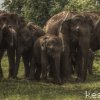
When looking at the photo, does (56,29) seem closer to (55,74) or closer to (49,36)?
(49,36)

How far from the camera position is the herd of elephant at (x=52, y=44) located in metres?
18.1

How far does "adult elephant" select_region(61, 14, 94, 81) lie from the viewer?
18656mm

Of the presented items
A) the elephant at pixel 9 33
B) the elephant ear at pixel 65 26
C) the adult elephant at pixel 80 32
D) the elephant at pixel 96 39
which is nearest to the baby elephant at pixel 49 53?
the elephant ear at pixel 65 26

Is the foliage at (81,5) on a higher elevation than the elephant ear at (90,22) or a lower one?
higher

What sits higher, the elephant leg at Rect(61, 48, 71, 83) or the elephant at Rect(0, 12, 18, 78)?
the elephant at Rect(0, 12, 18, 78)

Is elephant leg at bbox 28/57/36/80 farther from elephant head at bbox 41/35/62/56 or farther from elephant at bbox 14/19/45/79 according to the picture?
elephant head at bbox 41/35/62/56

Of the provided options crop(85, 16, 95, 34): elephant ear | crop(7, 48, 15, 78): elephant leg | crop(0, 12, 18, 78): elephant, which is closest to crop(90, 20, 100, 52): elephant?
crop(85, 16, 95, 34): elephant ear

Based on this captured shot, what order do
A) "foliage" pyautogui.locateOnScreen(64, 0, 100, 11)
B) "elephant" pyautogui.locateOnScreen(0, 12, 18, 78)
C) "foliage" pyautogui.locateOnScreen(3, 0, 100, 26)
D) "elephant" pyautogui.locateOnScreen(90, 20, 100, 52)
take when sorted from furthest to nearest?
1. "foliage" pyautogui.locateOnScreen(3, 0, 100, 26)
2. "foliage" pyautogui.locateOnScreen(64, 0, 100, 11)
3. "elephant" pyautogui.locateOnScreen(90, 20, 100, 52)
4. "elephant" pyautogui.locateOnScreen(0, 12, 18, 78)

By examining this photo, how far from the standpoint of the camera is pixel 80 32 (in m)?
18.6

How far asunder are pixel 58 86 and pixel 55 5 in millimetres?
31125

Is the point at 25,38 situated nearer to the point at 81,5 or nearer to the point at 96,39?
the point at 96,39

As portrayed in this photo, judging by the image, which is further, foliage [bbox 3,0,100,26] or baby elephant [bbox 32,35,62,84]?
foliage [bbox 3,0,100,26]

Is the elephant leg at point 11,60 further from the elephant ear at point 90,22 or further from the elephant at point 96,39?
the elephant at point 96,39

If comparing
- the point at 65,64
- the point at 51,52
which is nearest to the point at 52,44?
the point at 51,52
